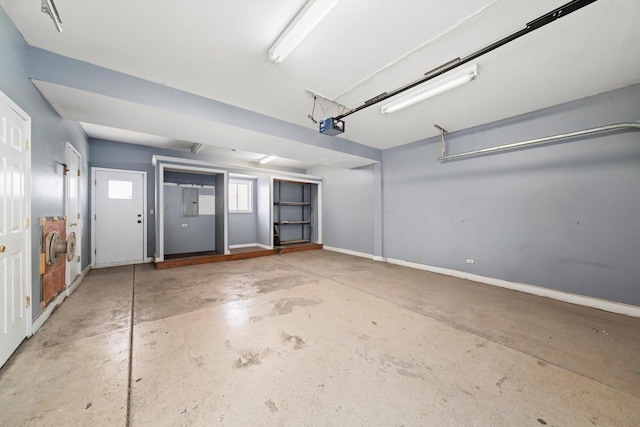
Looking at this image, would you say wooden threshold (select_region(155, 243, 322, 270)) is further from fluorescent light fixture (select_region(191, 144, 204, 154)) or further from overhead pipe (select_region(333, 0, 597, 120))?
overhead pipe (select_region(333, 0, 597, 120))

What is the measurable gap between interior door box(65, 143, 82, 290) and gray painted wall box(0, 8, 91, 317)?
219 mm

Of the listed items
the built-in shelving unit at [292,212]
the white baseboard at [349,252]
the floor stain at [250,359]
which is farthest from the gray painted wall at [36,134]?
the white baseboard at [349,252]

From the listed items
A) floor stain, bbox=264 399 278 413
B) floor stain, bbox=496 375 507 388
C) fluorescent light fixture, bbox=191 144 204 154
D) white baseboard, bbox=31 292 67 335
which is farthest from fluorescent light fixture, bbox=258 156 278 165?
floor stain, bbox=496 375 507 388

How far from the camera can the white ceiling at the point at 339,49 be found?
1880mm

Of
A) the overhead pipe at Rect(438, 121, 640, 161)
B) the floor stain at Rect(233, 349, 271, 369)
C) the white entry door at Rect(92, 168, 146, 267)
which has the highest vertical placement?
the overhead pipe at Rect(438, 121, 640, 161)

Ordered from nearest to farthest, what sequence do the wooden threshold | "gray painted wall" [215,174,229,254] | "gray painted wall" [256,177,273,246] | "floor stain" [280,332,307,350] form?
"floor stain" [280,332,307,350] < the wooden threshold < "gray painted wall" [215,174,229,254] < "gray painted wall" [256,177,273,246]

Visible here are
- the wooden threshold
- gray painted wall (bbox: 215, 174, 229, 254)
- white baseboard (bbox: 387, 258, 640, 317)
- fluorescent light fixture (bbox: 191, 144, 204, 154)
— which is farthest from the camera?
gray painted wall (bbox: 215, 174, 229, 254)

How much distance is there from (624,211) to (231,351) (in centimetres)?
488

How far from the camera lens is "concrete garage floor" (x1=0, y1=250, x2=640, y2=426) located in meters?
1.43

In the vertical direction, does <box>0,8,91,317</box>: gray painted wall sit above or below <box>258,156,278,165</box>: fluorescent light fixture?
below

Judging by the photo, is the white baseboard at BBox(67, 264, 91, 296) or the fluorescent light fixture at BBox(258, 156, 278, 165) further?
the fluorescent light fixture at BBox(258, 156, 278, 165)

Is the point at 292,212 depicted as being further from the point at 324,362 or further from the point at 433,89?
the point at 324,362

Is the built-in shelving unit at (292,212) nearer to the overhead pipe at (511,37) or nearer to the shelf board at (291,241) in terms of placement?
the shelf board at (291,241)

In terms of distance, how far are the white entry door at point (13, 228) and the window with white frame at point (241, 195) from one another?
202 inches
